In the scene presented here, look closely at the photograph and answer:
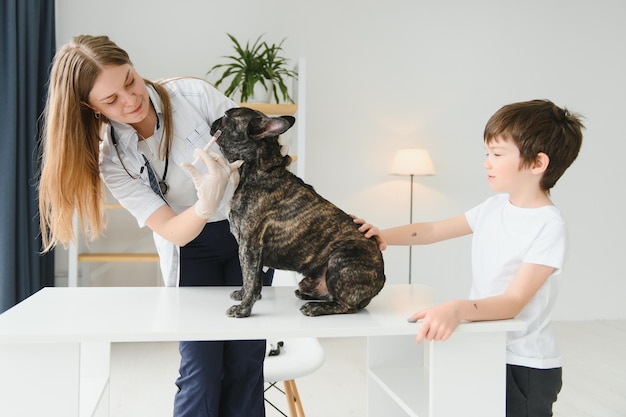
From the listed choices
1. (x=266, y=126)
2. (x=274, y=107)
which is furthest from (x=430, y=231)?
(x=274, y=107)

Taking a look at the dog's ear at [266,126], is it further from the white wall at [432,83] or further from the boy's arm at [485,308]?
the white wall at [432,83]

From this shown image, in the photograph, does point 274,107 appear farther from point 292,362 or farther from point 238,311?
point 238,311

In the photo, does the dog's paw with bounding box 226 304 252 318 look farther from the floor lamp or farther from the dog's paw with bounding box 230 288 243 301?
the floor lamp

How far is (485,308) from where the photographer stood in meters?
1.34

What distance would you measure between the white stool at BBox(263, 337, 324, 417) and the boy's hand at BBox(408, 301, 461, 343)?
89cm

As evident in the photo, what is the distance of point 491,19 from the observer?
4.66 m

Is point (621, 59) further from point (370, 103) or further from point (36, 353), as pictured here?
point (36, 353)

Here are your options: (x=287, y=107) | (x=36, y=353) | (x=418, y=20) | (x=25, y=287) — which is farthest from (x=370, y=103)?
(x=36, y=353)

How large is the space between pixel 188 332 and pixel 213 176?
35cm

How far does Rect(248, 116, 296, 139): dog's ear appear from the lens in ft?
4.43

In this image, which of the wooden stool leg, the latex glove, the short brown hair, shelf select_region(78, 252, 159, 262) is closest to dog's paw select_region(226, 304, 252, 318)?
the latex glove

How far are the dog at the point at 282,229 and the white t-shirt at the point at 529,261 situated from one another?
1.15 feet

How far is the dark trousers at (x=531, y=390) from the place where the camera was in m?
1.50

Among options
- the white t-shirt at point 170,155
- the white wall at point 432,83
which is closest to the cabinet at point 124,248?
the white wall at point 432,83
